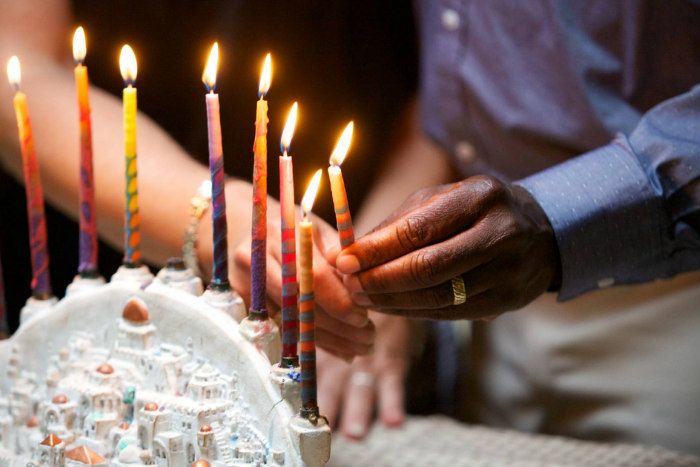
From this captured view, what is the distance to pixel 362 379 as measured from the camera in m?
1.19

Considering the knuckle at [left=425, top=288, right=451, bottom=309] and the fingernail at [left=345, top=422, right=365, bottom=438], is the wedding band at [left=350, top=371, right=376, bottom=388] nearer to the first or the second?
the fingernail at [left=345, top=422, right=365, bottom=438]

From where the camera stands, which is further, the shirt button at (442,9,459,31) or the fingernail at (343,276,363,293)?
the shirt button at (442,9,459,31)

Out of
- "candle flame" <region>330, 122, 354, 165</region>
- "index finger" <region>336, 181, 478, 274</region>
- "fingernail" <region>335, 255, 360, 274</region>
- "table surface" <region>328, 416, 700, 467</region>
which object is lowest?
"table surface" <region>328, 416, 700, 467</region>

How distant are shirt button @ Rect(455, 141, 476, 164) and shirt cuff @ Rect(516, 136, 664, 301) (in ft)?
1.18

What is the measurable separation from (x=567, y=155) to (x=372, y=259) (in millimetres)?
510

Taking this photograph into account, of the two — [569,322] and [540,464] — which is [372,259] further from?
[569,322]

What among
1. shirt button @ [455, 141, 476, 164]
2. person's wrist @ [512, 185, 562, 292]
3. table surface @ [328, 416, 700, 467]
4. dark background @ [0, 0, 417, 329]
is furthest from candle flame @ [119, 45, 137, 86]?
shirt button @ [455, 141, 476, 164]

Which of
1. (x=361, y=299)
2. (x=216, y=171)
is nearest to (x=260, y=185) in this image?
(x=216, y=171)

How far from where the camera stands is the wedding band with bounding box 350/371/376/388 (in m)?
1.18

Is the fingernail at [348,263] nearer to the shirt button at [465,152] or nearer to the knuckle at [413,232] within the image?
the knuckle at [413,232]

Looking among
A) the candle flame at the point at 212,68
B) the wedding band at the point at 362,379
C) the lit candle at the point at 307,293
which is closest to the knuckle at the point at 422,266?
the lit candle at the point at 307,293

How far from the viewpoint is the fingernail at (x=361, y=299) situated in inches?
27.1

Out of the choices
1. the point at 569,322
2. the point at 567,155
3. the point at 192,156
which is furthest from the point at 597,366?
the point at 192,156

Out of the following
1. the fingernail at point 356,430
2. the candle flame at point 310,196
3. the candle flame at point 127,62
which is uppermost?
the candle flame at point 127,62
